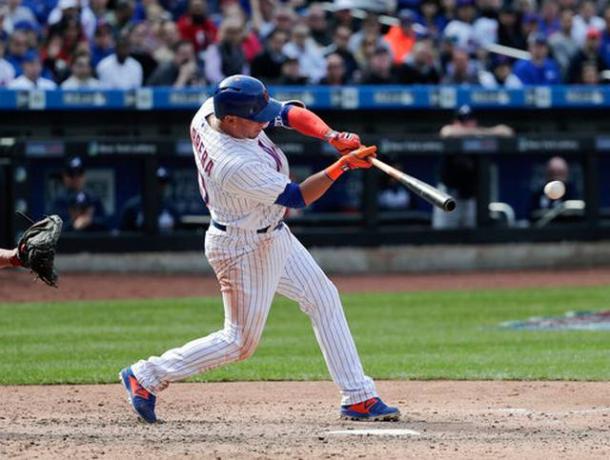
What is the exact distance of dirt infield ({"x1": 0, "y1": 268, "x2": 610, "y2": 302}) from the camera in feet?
44.5

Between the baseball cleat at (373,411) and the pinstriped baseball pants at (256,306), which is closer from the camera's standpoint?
the pinstriped baseball pants at (256,306)

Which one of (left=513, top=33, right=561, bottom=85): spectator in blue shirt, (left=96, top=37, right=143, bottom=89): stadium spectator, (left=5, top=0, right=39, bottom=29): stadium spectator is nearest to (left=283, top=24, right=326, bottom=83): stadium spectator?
(left=96, top=37, right=143, bottom=89): stadium spectator

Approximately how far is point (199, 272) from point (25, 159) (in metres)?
2.30

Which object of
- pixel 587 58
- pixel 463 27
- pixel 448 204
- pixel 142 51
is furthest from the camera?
pixel 463 27

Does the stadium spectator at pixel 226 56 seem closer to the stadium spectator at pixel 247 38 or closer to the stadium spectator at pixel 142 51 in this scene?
the stadium spectator at pixel 247 38

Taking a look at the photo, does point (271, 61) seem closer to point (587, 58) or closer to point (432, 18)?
point (432, 18)

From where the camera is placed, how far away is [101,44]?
600 inches

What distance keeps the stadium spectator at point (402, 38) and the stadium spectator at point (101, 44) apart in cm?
374

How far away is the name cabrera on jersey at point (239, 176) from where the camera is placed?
20.3 ft

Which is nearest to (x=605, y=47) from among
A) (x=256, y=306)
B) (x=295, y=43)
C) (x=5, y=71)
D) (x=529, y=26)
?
(x=529, y=26)

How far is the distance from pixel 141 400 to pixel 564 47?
12208 millimetres

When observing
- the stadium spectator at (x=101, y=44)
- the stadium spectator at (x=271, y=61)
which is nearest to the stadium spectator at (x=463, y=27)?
the stadium spectator at (x=271, y=61)

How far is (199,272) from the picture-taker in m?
15.1

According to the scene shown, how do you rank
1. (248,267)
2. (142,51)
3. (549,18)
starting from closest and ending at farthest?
(248,267) < (142,51) < (549,18)
